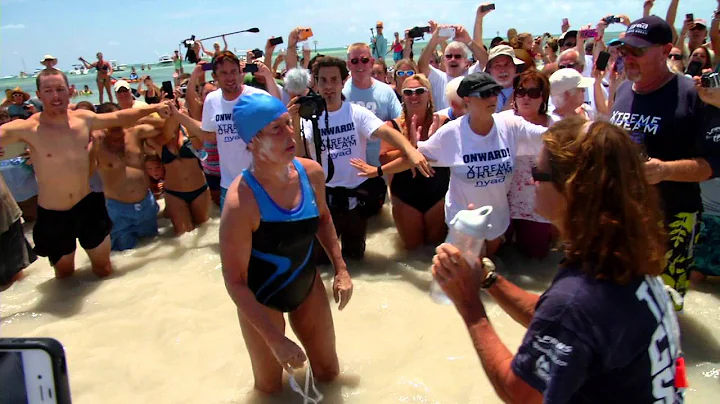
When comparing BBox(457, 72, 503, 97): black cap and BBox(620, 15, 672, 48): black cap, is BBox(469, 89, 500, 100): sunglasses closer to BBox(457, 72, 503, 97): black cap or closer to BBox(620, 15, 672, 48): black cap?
BBox(457, 72, 503, 97): black cap

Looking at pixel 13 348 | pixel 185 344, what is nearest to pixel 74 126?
pixel 185 344

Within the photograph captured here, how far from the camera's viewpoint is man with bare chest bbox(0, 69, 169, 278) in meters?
4.53

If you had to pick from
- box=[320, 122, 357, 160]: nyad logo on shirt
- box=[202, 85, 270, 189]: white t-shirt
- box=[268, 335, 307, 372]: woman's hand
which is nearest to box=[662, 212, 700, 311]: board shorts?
box=[268, 335, 307, 372]: woman's hand

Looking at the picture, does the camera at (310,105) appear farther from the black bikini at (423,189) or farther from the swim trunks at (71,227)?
the swim trunks at (71,227)

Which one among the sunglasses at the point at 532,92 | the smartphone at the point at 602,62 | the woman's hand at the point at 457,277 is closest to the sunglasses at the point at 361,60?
the sunglasses at the point at 532,92

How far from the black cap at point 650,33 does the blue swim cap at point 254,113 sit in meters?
2.12

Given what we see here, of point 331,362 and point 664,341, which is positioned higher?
point 664,341

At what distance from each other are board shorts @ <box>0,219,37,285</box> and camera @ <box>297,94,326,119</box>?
309 cm

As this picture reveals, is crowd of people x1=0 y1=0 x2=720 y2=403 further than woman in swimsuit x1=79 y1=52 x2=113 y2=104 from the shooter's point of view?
No

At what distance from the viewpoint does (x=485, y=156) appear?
158 inches

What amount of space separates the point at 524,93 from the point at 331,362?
8.83ft

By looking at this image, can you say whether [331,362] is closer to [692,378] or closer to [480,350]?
[480,350]

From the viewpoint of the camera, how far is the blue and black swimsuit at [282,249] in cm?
260

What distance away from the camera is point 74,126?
15.6 ft
